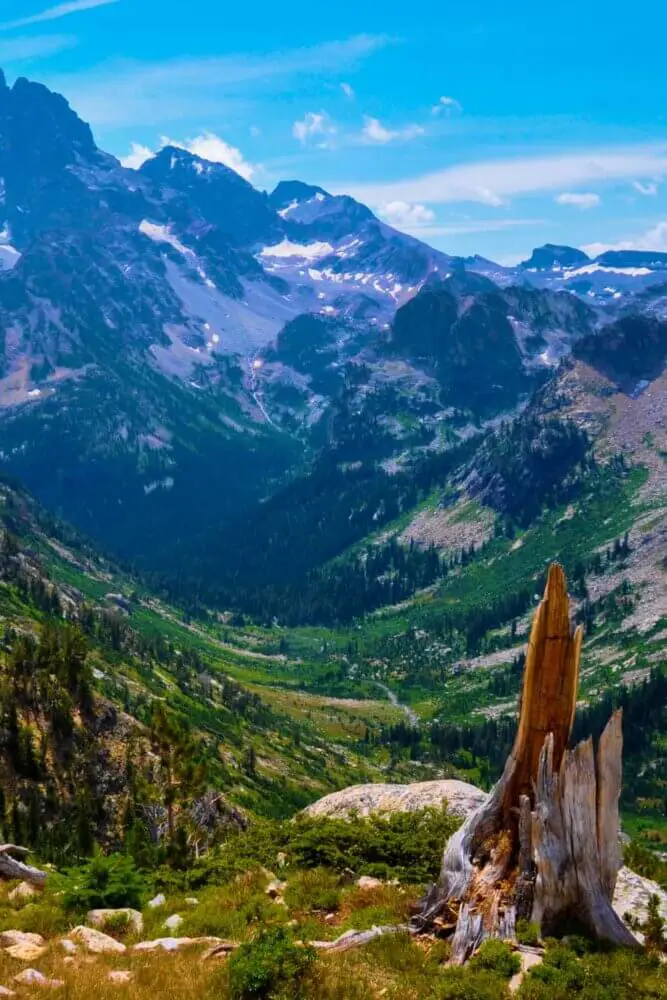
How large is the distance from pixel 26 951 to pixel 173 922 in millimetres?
5225

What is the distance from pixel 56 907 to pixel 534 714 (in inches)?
725

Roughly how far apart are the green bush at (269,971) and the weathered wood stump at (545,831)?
5487mm

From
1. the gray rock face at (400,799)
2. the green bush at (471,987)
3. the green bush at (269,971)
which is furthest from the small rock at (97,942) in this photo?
the gray rock face at (400,799)

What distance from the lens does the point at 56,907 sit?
28828mm

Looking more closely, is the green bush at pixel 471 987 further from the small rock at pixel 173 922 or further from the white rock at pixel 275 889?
the white rock at pixel 275 889

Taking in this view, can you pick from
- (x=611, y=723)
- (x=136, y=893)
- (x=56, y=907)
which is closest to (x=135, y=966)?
(x=56, y=907)

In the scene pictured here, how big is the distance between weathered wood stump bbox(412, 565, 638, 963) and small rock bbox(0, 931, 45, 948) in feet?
39.7

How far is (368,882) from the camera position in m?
31.5

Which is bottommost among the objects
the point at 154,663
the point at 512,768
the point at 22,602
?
the point at 154,663

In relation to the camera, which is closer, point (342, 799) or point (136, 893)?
point (136, 893)

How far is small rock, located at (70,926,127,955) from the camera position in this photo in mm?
24906

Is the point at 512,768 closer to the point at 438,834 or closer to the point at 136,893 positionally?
the point at 438,834

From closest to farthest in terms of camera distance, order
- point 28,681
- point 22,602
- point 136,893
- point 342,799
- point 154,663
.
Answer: point 136,893 < point 342,799 < point 28,681 < point 22,602 < point 154,663

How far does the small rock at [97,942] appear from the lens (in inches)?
981
